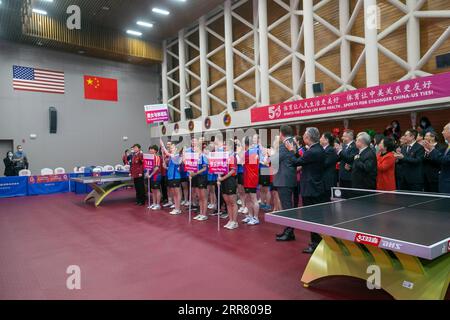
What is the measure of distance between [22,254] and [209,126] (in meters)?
9.80

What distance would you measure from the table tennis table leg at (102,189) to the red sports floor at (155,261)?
1987 millimetres

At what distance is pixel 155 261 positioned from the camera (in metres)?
3.88

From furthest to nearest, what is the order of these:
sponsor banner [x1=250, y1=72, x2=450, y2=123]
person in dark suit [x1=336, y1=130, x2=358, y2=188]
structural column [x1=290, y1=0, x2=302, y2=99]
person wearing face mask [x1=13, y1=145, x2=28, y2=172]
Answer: person wearing face mask [x1=13, y1=145, x2=28, y2=172] < structural column [x1=290, y1=0, x2=302, y2=99] < sponsor banner [x1=250, y1=72, x2=450, y2=123] < person in dark suit [x1=336, y1=130, x2=358, y2=188]

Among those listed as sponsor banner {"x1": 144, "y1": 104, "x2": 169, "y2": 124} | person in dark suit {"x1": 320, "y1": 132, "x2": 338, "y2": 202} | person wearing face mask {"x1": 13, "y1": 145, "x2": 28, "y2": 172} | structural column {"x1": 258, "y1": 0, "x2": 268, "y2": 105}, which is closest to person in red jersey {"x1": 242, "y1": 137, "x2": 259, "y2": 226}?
person in dark suit {"x1": 320, "y1": 132, "x2": 338, "y2": 202}

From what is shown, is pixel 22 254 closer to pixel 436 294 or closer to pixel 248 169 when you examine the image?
pixel 248 169

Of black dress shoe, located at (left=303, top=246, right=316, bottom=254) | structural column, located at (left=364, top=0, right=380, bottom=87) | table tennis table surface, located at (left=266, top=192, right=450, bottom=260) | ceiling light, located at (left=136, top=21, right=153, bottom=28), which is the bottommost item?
black dress shoe, located at (left=303, top=246, right=316, bottom=254)

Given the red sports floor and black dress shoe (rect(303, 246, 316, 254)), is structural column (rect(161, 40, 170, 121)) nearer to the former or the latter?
the red sports floor

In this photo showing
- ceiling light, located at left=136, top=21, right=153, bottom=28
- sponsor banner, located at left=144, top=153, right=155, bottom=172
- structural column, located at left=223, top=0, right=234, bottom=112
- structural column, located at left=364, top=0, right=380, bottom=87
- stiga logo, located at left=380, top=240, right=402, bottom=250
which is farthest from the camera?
ceiling light, located at left=136, top=21, right=153, bottom=28

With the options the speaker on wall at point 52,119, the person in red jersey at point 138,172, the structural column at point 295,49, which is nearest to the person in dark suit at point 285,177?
the person in red jersey at point 138,172

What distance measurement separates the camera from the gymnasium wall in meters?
12.8

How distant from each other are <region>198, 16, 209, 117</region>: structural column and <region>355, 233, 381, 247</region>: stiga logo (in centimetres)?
1202

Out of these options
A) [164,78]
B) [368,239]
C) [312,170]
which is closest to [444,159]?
[312,170]

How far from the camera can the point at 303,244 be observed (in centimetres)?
441
